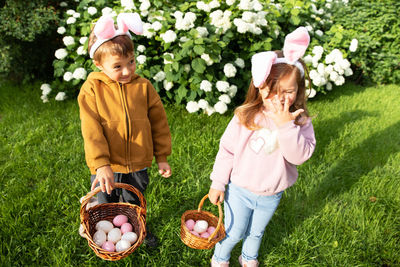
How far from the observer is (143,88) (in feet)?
6.28

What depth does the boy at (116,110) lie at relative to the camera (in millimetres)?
1723

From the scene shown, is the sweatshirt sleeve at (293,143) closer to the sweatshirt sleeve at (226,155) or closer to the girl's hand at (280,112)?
the girl's hand at (280,112)

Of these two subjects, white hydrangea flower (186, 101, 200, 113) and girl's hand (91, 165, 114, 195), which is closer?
girl's hand (91, 165, 114, 195)

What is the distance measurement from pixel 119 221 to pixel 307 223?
5.12 feet

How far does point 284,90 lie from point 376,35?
16.3ft

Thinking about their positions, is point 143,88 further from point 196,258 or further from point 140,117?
point 196,258

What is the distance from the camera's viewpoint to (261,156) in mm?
1714

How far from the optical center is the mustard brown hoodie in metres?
1.78

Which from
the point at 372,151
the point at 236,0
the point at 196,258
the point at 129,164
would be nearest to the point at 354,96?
the point at 372,151

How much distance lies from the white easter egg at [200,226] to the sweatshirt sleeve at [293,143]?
0.85 m

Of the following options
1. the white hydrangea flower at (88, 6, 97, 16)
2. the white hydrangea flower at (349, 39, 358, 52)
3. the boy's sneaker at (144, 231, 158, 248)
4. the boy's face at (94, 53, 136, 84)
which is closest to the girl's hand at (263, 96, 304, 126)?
the boy's face at (94, 53, 136, 84)

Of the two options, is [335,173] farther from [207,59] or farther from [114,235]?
[114,235]

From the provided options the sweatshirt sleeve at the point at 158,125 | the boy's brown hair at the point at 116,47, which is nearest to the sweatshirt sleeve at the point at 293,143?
the sweatshirt sleeve at the point at 158,125

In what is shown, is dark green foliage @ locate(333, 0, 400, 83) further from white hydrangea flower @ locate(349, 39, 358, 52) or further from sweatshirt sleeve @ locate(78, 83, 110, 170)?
sweatshirt sleeve @ locate(78, 83, 110, 170)
